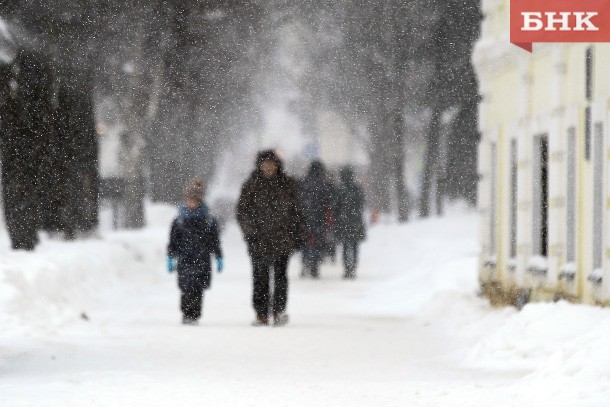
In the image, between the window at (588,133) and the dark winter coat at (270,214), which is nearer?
the window at (588,133)

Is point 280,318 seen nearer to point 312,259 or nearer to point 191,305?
point 191,305

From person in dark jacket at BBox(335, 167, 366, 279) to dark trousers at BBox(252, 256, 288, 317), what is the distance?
34.2 feet

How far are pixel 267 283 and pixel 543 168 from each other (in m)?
3.29

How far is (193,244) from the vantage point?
16453 mm

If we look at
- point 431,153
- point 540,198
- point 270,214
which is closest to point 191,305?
point 270,214

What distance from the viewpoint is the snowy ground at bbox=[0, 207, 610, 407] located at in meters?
9.14

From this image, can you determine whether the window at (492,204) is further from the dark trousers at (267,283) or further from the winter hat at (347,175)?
the winter hat at (347,175)

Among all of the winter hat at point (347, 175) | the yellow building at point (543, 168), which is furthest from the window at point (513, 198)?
the winter hat at point (347, 175)

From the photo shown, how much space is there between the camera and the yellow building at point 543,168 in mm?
13672

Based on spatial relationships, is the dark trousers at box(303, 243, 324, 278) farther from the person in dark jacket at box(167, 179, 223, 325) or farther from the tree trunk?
the tree trunk

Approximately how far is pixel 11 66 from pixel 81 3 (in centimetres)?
399

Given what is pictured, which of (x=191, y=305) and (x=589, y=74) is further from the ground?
(x=589, y=74)

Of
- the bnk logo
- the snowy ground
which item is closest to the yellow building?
the snowy ground

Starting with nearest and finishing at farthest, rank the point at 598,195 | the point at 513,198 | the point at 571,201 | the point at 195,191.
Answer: the point at 598,195, the point at 571,201, the point at 195,191, the point at 513,198
